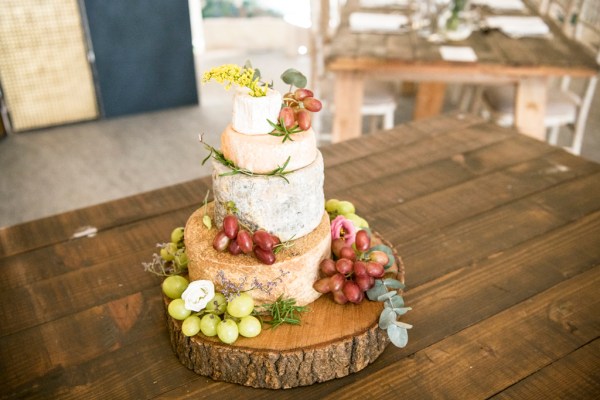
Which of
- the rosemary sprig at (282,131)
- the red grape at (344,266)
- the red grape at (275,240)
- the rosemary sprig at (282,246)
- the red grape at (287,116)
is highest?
the red grape at (287,116)

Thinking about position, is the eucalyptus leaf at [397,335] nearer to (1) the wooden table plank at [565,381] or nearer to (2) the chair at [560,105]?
(1) the wooden table plank at [565,381]

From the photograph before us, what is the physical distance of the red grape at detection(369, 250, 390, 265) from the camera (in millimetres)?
1243

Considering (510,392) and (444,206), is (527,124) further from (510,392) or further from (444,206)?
(510,392)

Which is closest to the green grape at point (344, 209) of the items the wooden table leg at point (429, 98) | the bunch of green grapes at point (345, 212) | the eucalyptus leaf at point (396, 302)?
the bunch of green grapes at point (345, 212)

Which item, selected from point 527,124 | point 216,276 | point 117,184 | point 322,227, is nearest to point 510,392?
point 322,227

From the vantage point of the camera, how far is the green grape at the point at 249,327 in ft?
3.64

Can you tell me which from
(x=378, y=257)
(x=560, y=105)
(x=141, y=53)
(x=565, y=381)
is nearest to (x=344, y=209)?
(x=378, y=257)

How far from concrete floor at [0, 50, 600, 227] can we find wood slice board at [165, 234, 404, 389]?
2.20m

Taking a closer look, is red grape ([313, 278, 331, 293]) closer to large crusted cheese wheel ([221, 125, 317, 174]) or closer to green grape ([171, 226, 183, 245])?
large crusted cheese wheel ([221, 125, 317, 174])

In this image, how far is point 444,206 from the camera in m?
1.68

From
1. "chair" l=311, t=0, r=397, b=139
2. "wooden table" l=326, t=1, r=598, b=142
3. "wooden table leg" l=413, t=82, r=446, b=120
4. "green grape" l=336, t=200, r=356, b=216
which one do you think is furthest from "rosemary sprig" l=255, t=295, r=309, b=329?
"wooden table leg" l=413, t=82, r=446, b=120

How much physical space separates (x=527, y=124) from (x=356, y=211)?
166 cm

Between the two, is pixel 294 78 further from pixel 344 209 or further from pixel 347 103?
pixel 347 103

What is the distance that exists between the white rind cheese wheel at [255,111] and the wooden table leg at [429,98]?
2.81m
